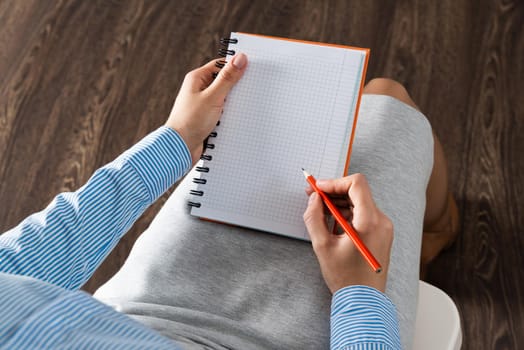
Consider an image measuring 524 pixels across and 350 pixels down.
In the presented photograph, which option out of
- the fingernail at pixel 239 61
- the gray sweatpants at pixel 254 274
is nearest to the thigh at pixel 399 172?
the gray sweatpants at pixel 254 274

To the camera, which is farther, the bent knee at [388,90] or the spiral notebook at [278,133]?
the bent knee at [388,90]

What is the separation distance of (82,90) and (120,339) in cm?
119

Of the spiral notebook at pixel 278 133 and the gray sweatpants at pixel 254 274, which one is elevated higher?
the spiral notebook at pixel 278 133

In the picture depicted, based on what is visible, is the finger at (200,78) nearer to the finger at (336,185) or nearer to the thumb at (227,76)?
the thumb at (227,76)

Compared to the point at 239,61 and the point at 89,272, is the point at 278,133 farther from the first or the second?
the point at 89,272

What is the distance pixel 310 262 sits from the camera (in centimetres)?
69

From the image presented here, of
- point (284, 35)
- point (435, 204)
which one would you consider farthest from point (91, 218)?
point (284, 35)

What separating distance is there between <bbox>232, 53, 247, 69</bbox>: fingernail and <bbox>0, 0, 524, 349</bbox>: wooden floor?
66 centimetres

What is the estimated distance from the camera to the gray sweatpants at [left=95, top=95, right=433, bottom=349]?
0.65 metres

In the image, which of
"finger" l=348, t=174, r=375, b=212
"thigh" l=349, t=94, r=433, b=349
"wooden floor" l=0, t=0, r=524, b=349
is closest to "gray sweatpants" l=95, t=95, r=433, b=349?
"thigh" l=349, t=94, r=433, b=349

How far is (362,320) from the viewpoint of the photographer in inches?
23.4

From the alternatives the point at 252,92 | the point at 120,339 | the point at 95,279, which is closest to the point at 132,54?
the point at 95,279

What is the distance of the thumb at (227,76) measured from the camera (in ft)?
2.39

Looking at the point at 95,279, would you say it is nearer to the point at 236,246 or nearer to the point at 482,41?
the point at 236,246
